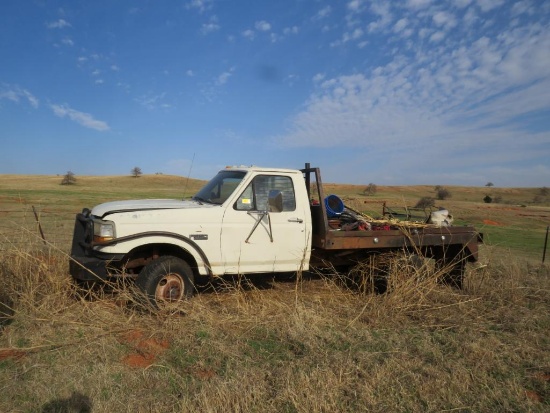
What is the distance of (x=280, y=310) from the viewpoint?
526cm

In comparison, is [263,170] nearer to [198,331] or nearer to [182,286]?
[182,286]

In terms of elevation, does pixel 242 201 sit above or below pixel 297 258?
above

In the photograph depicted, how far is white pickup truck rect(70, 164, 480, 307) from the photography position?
4926 millimetres

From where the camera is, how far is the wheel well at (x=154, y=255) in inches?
208

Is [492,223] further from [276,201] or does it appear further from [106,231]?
[106,231]

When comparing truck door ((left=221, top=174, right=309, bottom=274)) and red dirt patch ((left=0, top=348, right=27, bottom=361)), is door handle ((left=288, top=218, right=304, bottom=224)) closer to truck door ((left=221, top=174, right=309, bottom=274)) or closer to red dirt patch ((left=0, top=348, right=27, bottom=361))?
truck door ((left=221, top=174, right=309, bottom=274))

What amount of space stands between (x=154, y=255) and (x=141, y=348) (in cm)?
134

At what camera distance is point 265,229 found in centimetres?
568

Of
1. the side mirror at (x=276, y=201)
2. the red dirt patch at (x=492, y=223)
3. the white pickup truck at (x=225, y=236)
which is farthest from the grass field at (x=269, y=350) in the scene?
the red dirt patch at (x=492, y=223)

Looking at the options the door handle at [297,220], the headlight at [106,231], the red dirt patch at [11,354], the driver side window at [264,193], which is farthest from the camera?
the door handle at [297,220]

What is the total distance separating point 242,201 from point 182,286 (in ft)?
4.34

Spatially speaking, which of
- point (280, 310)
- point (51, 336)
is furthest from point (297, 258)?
point (51, 336)

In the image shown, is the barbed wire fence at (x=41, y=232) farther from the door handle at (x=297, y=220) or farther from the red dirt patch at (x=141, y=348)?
the door handle at (x=297, y=220)

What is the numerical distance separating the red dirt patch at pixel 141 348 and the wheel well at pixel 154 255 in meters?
0.97
